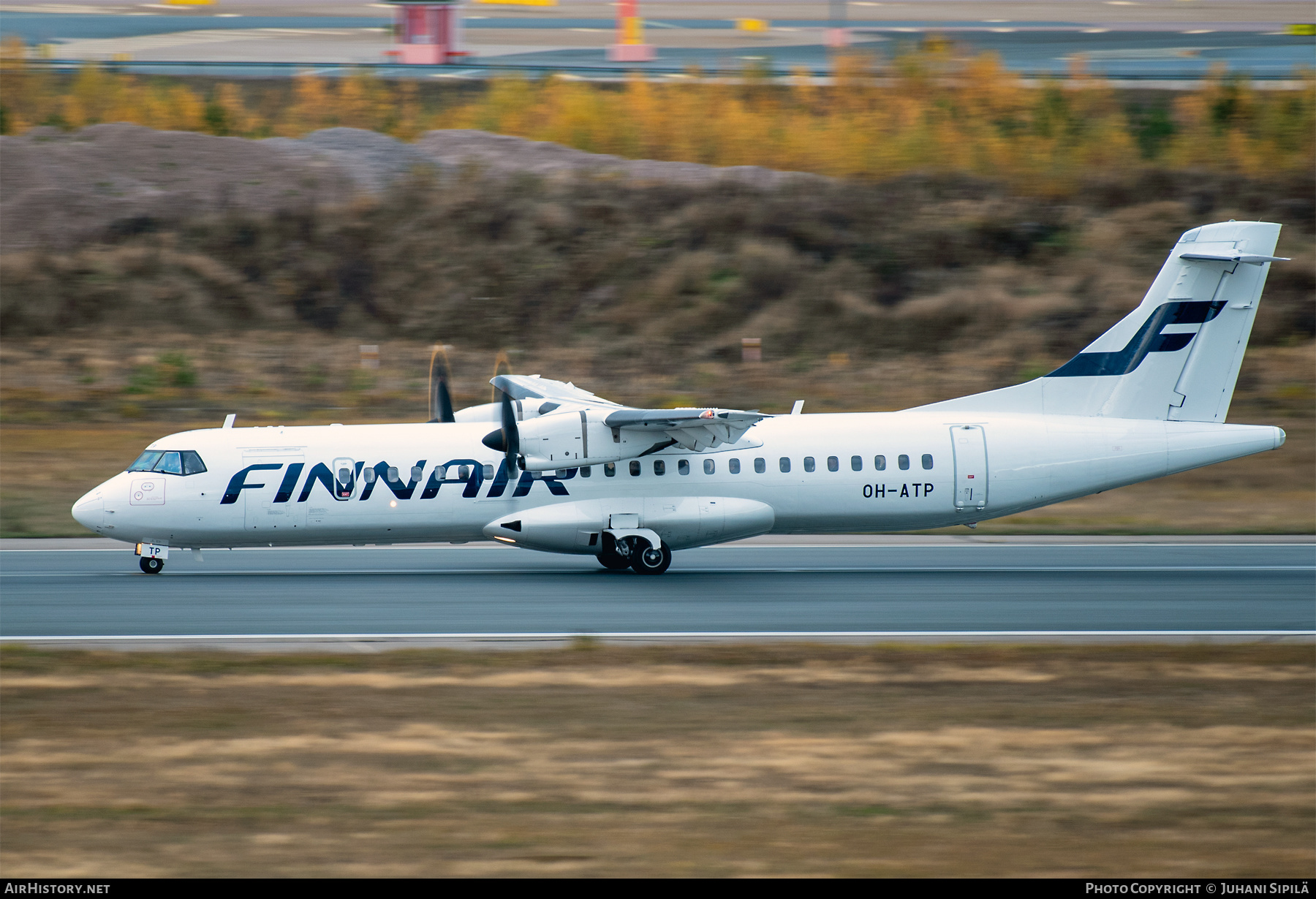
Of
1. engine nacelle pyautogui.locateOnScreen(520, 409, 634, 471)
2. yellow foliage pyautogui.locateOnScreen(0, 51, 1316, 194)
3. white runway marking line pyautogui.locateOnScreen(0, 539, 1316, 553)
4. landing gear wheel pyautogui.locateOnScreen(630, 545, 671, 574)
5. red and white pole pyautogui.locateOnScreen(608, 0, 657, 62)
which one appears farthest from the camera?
red and white pole pyautogui.locateOnScreen(608, 0, 657, 62)

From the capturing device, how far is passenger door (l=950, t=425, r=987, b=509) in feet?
72.0

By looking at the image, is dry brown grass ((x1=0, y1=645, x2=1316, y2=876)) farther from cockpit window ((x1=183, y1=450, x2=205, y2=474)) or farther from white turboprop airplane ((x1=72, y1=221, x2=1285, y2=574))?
cockpit window ((x1=183, y1=450, x2=205, y2=474))

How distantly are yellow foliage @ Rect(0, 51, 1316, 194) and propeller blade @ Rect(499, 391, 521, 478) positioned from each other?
32062 millimetres

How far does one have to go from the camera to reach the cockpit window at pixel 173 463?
21.6m

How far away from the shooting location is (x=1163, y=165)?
50000 mm

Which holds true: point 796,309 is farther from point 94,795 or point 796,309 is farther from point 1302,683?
point 94,795

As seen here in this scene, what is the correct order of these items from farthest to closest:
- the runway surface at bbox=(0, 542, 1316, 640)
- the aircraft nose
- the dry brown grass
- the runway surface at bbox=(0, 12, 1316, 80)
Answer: the runway surface at bbox=(0, 12, 1316, 80) → the aircraft nose → the runway surface at bbox=(0, 542, 1316, 640) → the dry brown grass

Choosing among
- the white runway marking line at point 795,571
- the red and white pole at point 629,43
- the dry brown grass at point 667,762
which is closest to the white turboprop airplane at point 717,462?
the white runway marking line at point 795,571

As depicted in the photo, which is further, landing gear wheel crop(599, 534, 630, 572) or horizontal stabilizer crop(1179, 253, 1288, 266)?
horizontal stabilizer crop(1179, 253, 1288, 266)

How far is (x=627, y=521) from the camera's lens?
21.8m

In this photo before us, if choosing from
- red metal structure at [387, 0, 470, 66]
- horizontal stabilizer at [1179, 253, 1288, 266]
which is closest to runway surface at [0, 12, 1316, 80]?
red metal structure at [387, 0, 470, 66]

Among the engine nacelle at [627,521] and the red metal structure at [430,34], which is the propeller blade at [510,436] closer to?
the engine nacelle at [627,521]

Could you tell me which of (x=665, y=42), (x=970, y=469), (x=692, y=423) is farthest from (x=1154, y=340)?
(x=665, y=42)

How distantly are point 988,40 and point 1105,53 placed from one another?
4.92 metres
